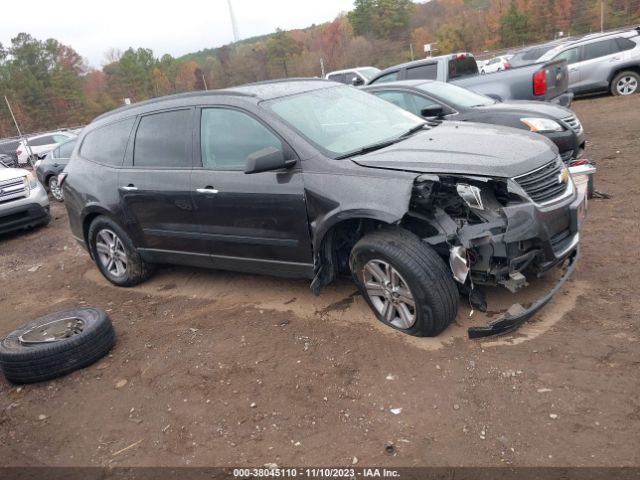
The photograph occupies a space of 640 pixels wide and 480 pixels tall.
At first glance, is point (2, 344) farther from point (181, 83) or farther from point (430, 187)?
point (181, 83)

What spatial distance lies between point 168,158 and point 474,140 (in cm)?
272

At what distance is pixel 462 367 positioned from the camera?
3.29 metres

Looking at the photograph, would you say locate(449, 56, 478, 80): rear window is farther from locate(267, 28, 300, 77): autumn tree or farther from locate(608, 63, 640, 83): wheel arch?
locate(267, 28, 300, 77): autumn tree

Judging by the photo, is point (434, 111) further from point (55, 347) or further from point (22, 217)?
point (22, 217)

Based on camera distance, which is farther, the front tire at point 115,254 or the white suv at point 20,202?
the white suv at point 20,202

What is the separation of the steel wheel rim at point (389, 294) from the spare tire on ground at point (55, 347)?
220cm

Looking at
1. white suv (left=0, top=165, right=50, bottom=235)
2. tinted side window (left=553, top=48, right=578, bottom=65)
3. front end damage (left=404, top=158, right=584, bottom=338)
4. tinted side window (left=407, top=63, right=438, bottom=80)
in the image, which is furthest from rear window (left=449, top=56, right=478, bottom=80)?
white suv (left=0, top=165, right=50, bottom=235)

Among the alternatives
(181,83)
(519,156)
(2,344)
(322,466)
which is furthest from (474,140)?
(181,83)

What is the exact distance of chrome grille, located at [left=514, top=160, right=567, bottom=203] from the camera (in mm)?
3481

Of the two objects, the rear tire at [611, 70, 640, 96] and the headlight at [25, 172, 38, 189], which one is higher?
the headlight at [25, 172, 38, 189]

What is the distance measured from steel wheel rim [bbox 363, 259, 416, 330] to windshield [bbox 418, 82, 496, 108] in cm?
402

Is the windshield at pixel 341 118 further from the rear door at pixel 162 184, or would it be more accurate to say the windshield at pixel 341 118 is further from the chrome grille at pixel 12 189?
the chrome grille at pixel 12 189

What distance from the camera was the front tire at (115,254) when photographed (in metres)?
5.44

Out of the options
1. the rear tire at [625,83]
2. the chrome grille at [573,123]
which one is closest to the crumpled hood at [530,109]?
the chrome grille at [573,123]
